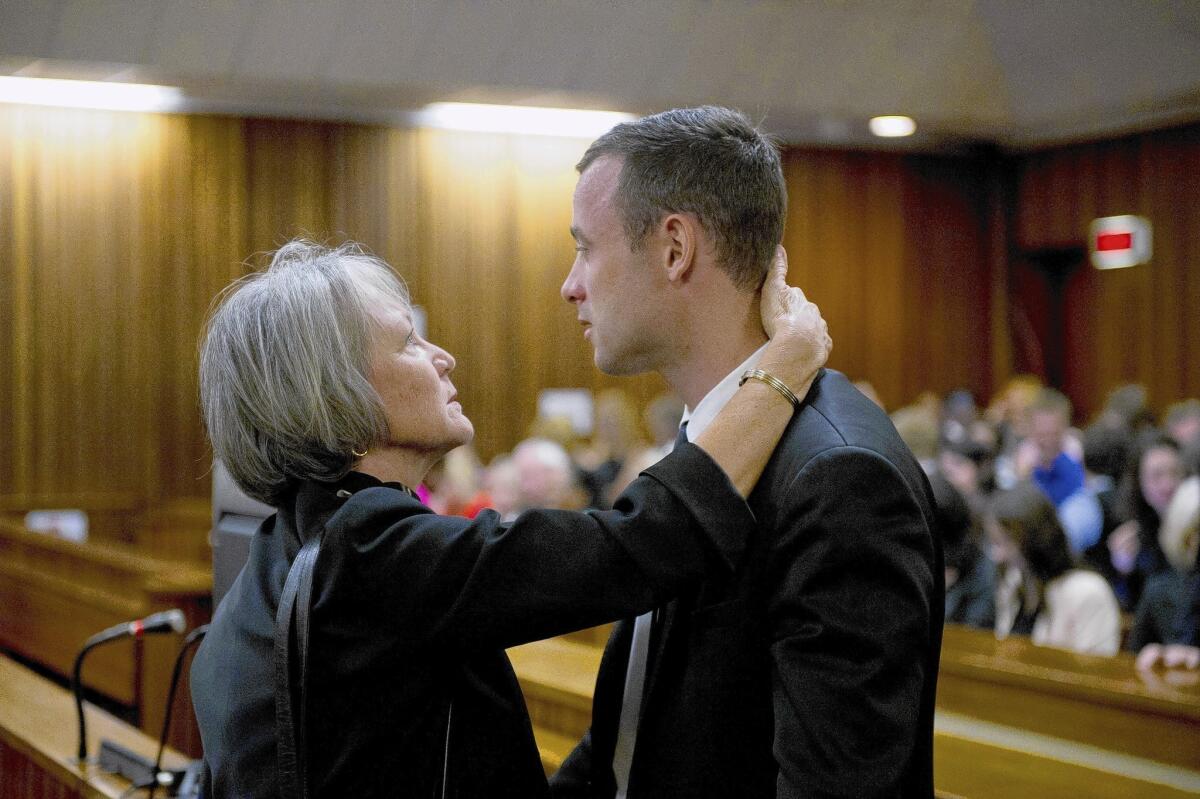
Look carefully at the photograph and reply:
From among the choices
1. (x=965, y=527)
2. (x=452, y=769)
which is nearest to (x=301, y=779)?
(x=452, y=769)

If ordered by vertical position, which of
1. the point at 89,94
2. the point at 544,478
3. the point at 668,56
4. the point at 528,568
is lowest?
the point at 544,478

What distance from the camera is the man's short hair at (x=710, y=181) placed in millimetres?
1671

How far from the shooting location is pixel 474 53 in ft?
30.6

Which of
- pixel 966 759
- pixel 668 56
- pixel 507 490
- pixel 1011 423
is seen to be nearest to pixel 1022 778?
pixel 966 759

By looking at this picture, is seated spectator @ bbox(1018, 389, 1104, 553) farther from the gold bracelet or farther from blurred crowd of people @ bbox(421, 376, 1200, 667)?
the gold bracelet

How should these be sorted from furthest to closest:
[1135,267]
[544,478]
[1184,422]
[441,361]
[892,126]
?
[1135,267], [892,126], [1184,422], [544,478], [441,361]

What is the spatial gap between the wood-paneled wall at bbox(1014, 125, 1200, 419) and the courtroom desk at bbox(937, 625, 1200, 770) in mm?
8026

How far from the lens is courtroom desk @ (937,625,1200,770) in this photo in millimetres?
3311

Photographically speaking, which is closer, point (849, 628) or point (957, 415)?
point (849, 628)

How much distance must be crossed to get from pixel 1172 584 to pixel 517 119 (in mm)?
7634

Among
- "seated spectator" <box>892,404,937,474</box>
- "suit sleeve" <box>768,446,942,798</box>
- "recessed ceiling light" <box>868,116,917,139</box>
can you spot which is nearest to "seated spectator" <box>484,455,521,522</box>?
"seated spectator" <box>892,404,937,474</box>

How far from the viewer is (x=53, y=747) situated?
3592 millimetres

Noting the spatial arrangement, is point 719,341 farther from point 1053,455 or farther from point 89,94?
point 89,94

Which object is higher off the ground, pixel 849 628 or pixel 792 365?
pixel 792 365
